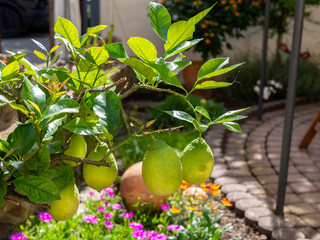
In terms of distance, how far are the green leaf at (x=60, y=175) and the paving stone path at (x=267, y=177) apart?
232 cm

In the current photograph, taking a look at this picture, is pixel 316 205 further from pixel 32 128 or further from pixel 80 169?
pixel 32 128

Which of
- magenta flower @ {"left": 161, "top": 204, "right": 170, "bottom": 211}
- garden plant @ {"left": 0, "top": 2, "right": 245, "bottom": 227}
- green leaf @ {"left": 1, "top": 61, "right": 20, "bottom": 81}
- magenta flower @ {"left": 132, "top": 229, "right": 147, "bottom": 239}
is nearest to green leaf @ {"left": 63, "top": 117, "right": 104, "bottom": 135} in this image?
garden plant @ {"left": 0, "top": 2, "right": 245, "bottom": 227}

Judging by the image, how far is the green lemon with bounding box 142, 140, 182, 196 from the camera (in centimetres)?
46

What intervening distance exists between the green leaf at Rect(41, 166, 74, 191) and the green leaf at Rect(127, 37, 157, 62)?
0.54 feet

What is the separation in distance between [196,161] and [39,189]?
18cm

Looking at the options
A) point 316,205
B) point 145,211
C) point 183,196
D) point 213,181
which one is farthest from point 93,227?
point 316,205

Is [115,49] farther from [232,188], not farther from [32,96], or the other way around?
[232,188]

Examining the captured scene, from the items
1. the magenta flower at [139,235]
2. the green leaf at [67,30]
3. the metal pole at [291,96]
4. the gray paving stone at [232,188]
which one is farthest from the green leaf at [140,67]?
the gray paving stone at [232,188]

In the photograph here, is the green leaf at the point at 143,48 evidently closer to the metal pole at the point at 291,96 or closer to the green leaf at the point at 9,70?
the green leaf at the point at 9,70

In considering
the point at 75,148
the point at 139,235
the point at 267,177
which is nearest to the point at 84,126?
the point at 75,148

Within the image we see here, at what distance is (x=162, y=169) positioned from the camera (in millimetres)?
457

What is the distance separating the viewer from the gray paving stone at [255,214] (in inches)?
111

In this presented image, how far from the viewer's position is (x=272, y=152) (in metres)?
4.36

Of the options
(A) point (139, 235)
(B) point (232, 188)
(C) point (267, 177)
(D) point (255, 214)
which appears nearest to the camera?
(A) point (139, 235)
